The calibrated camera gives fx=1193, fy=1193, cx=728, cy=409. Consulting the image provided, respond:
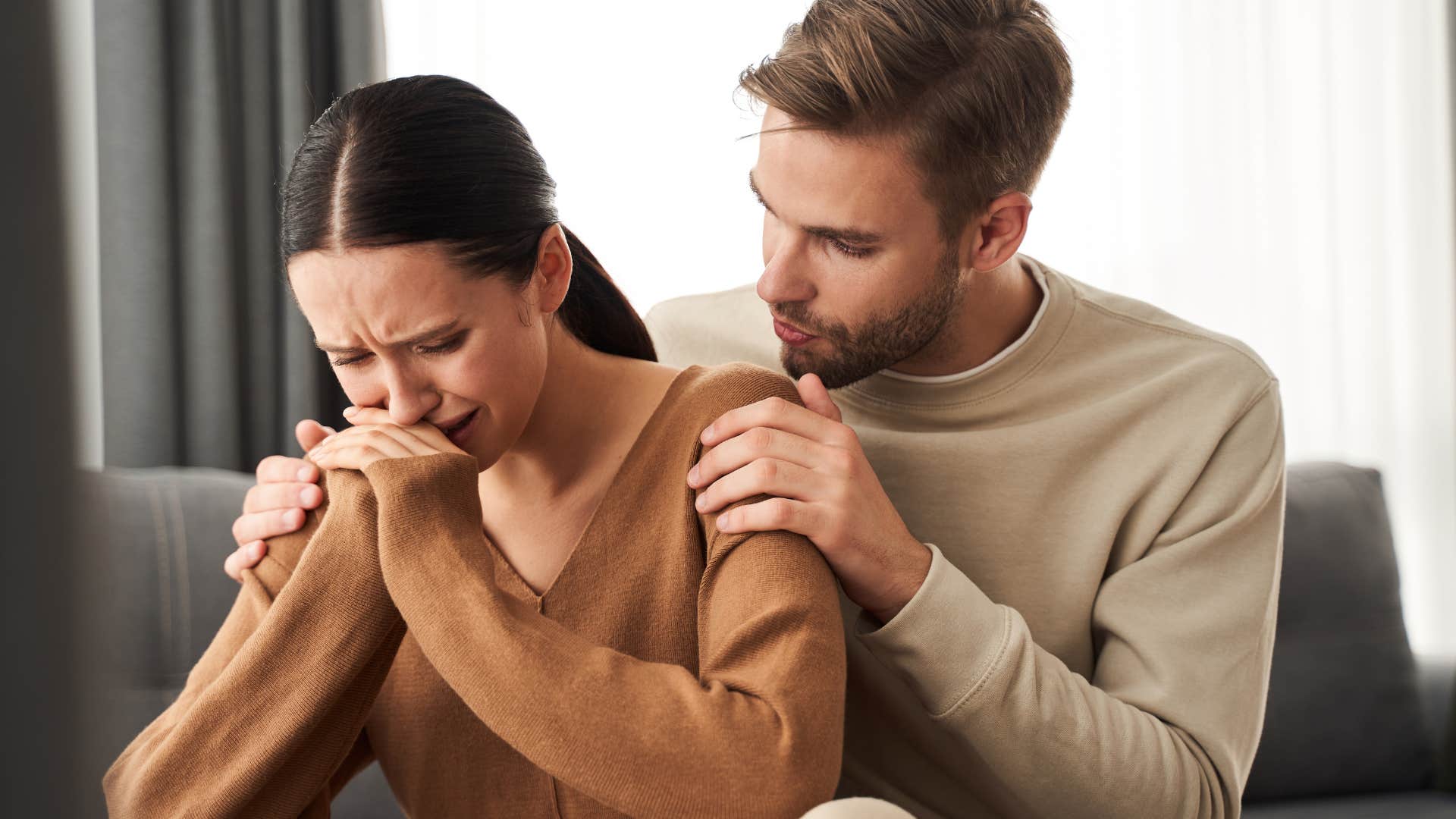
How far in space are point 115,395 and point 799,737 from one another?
84.1 inches

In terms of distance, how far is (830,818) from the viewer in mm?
934

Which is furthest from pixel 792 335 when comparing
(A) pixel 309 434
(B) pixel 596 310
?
(A) pixel 309 434

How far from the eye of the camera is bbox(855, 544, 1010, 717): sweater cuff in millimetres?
1188

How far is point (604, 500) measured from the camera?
1.31 meters

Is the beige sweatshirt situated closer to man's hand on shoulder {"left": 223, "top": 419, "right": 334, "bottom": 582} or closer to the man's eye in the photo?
the man's eye

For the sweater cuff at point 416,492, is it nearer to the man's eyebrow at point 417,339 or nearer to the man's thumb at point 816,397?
the man's eyebrow at point 417,339

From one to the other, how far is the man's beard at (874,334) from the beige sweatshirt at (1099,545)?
90mm

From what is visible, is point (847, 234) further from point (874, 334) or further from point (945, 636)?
point (945, 636)

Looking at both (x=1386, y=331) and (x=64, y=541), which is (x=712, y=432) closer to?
(x=64, y=541)

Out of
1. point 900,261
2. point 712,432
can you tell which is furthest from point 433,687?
point 900,261

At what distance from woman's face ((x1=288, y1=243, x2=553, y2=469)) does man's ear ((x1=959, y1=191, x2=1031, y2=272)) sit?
573 millimetres

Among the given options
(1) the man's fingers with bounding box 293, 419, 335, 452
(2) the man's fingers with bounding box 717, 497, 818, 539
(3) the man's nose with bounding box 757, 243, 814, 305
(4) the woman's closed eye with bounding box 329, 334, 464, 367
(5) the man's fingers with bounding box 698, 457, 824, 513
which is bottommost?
(1) the man's fingers with bounding box 293, 419, 335, 452

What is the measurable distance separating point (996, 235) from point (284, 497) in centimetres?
91

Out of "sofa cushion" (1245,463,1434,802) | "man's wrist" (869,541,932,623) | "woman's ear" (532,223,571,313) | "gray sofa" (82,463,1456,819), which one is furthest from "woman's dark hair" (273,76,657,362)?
"sofa cushion" (1245,463,1434,802)
